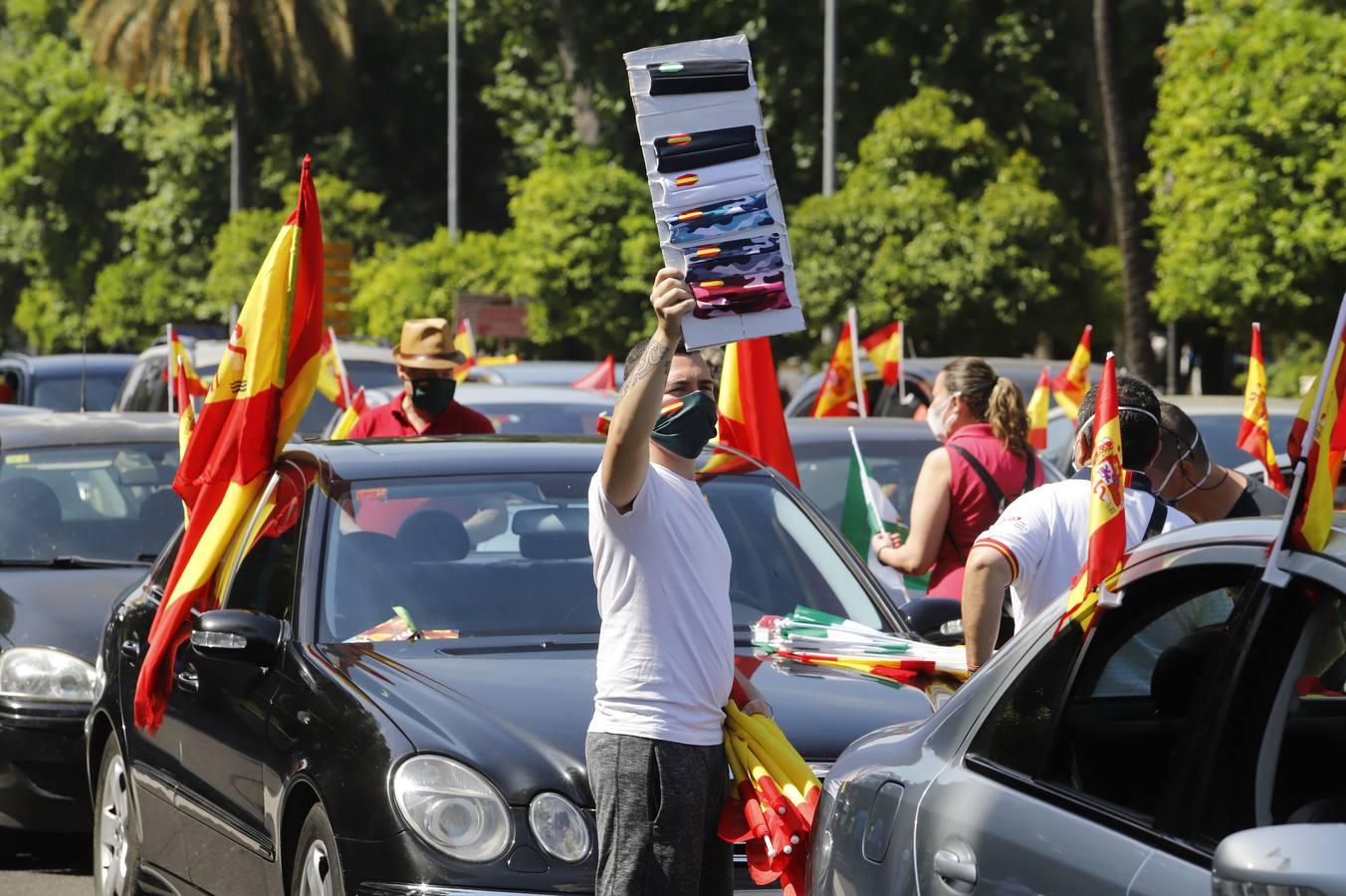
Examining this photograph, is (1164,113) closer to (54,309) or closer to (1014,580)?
(1014,580)

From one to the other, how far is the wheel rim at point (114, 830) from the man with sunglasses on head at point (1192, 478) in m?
3.29

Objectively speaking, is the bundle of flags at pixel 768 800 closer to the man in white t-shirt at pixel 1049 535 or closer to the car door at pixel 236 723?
the man in white t-shirt at pixel 1049 535

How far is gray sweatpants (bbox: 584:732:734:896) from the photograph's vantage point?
14.0 ft

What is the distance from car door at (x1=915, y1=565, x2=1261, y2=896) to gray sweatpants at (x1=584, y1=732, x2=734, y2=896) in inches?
28.6

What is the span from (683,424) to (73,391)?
15.5 meters

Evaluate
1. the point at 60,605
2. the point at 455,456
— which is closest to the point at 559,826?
the point at 455,456

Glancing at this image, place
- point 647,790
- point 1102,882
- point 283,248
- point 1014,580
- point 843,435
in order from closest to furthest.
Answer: point 1102,882 → point 647,790 → point 1014,580 → point 283,248 → point 843,435

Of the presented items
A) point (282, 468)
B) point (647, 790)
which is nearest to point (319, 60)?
point (282, 468)

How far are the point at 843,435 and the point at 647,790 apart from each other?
5.96 metres

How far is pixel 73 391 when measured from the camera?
62.0 ft

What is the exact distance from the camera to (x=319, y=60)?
43.4 m

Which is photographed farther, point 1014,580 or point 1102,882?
point 1014,580

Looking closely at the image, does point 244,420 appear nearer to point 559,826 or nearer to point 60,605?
point 60,605

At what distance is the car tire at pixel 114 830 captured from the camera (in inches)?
264
